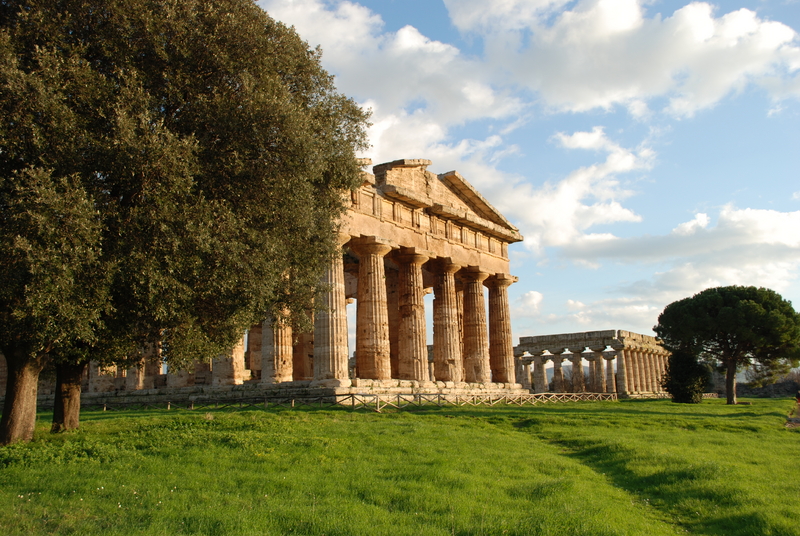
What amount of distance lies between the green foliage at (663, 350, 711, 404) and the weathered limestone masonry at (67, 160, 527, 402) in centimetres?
978

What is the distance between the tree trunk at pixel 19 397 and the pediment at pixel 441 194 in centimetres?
1612

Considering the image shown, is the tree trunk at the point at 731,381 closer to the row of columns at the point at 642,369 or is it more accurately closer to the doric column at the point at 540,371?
the row of columns at the point at 642,369

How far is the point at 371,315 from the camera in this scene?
2495cm

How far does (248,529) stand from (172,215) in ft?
20.2

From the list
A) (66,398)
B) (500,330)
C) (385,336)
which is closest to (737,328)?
(500,330)

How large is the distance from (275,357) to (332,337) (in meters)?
2.21

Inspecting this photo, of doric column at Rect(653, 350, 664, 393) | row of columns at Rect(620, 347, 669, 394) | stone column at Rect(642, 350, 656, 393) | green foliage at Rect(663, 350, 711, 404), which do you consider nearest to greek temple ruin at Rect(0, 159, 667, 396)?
green foliage at Rect(663, 350, 711, 404)

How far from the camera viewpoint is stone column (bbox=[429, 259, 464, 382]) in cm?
2859

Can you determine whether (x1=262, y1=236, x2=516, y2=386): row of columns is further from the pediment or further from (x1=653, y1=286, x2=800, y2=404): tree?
(x1=653, y1=286, x2=800, y2=404): tree

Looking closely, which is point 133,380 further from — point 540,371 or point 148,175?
point 540,371

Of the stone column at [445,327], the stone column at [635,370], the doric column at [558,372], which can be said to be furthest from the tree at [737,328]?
the stone column at [445,327]

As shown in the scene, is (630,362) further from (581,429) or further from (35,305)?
(35,305)

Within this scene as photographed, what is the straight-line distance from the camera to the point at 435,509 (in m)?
7.57

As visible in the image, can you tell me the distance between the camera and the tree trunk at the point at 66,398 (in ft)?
42.7
